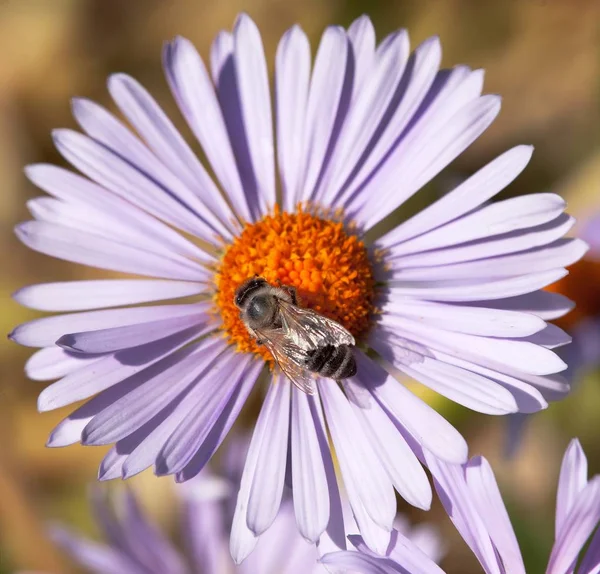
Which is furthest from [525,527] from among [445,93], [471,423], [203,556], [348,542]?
[445,93]

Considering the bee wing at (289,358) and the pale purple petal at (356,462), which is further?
the bee wing at (289,358)

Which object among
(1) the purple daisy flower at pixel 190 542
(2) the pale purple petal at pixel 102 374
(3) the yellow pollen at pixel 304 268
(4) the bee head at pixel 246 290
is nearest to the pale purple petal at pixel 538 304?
(3) the yellow pollen at pixel 304 268

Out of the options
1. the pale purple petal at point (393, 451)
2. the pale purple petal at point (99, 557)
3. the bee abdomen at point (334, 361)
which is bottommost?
the pale purple petal at point (99, 557)

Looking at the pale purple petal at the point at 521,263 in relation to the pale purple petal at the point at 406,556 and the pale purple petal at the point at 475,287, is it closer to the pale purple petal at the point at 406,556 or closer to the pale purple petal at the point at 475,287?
the pale purple petal at the point at 475,287

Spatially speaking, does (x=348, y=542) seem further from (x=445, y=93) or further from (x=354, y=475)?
(x=445, y=93)

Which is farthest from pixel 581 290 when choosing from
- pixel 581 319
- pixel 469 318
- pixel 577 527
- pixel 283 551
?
pixel 577 527

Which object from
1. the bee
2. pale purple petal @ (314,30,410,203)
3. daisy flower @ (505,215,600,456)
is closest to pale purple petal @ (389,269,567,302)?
the bee

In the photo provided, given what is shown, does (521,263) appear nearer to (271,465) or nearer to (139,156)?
(271,465)
